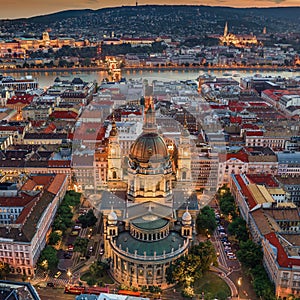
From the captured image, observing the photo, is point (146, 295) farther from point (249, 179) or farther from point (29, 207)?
point (249, 179)

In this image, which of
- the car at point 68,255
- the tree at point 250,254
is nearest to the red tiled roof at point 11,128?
the car at point 68,255

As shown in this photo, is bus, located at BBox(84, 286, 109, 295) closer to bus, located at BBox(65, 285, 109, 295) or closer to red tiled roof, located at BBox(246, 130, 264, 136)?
bus, located at BBox(65, 285, 109, 295)

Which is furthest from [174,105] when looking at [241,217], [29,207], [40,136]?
[29,207]

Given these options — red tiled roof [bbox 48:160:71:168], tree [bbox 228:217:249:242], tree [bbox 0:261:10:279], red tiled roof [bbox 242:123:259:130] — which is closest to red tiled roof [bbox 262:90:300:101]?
red tiled roof [bbox 242:123:259:130]

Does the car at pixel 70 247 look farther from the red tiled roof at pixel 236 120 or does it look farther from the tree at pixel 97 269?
the red tiled roof at pixel 236 120

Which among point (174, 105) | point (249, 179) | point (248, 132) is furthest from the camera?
point (174, 105)

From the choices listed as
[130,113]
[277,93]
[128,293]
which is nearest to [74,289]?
[128,293]
